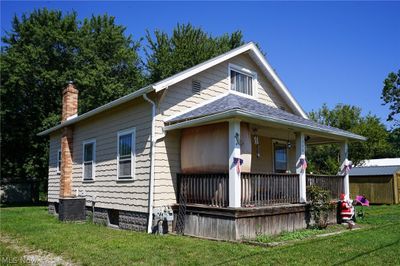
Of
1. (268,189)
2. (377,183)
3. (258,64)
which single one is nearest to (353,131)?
(377,183)

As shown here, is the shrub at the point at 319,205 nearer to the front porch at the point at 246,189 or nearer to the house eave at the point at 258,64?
the front porch at the point at 246,189

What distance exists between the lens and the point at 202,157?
10.5m

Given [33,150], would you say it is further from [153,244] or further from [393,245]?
[393,245]

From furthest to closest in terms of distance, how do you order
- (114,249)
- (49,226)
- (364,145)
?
(364,145)
(49,226)
(114,249)

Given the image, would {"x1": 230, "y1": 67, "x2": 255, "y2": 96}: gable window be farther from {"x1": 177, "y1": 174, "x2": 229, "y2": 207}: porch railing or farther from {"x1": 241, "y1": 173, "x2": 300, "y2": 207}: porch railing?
{"x1": 177, "y1": 174, "x2": 229, "y2": 207}: porch railing

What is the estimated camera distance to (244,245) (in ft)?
27.9

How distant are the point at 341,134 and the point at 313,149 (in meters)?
19.7

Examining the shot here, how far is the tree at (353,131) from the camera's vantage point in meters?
26.8

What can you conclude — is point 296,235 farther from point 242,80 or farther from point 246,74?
point 246,74

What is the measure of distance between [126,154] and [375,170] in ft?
62.2

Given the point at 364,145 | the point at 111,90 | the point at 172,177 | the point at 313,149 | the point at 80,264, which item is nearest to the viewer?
the point at 80,264

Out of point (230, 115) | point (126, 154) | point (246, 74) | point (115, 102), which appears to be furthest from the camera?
point (246, 74)

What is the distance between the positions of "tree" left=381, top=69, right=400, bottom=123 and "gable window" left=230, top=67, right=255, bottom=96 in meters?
29.1

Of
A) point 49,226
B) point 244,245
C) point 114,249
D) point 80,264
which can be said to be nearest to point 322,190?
point 244,245
